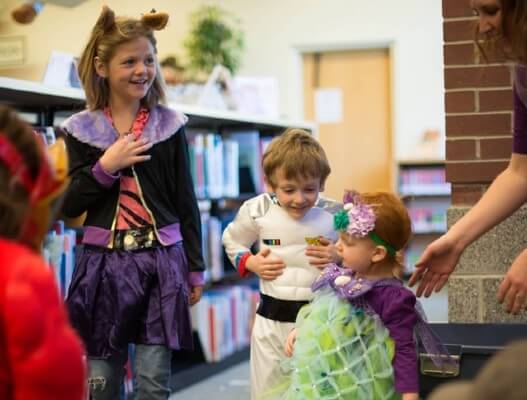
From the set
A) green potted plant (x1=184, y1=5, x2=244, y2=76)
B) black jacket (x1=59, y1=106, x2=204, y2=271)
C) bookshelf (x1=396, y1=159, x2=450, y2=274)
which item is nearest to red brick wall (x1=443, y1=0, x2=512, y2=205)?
black jacket (x1=59, y1=106, x2=204, y2=271)

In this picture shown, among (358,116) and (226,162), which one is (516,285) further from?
(358,116)

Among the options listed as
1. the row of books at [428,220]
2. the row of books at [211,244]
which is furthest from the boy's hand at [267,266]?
the row of books at [428,220]

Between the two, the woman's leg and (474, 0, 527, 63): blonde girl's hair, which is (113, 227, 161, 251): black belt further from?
(474, 0, 527, 63): blonde girl's hair

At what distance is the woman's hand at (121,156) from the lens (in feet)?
7.45

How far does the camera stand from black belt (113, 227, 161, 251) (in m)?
2.32

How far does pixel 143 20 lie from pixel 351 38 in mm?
6090

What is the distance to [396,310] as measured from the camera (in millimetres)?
1939

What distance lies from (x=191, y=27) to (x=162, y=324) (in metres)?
6.32

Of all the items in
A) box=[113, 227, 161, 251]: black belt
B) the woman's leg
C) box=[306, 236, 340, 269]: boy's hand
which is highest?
box=[113, 227, 161, 251]: black belt

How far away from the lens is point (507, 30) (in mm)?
1576

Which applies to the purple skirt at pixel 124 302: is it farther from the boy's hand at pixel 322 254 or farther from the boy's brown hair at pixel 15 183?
the boy's brown hair at pixel 15 183

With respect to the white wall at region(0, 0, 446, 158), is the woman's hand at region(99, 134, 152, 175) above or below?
below

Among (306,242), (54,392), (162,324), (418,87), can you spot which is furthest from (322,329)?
(418,87)

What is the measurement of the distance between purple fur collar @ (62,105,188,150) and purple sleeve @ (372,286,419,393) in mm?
811
